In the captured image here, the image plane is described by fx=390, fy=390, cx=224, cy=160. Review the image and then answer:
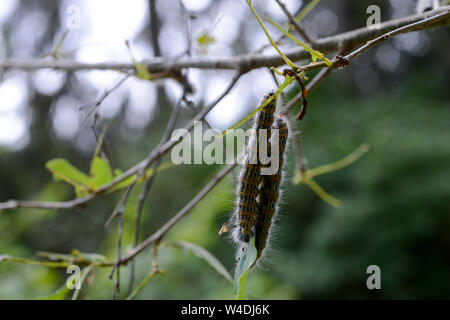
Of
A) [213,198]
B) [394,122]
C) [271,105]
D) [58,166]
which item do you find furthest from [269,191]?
[394,122]

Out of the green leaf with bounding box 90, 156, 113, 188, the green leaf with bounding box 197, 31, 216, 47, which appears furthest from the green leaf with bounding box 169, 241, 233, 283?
the green leaf with bounding box 197, 31, 216, 47

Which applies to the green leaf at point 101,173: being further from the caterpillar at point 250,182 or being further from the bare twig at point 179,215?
the caterpillar at point 250,182

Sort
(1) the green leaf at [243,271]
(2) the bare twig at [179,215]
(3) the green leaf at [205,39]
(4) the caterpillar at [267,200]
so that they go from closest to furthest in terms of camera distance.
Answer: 1. (1) the green leaf at [243,271]
2. (4) the caterpillar at [267,200]
3. (2) the bare twig at [179,215]
4. (3) the green leaf at [205,39]

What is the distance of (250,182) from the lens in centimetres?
71

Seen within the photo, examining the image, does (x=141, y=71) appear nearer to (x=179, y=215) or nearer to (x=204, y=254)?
(x=179, y=215)

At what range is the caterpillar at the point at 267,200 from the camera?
692mm

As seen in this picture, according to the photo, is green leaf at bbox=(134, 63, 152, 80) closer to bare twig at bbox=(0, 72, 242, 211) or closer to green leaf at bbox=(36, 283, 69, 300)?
bare twig at bbox=(0, 72, 242, 211)

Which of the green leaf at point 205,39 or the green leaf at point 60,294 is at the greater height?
the green leaf at point 205,39

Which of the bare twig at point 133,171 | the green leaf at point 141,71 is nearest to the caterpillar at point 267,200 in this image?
the bare twig at point 133,171

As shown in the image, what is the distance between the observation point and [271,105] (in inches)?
26.0

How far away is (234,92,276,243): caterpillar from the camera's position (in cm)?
66

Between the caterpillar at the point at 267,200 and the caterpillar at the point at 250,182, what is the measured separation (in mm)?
15

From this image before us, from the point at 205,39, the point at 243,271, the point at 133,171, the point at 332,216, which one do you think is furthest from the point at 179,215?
the point at 332,216

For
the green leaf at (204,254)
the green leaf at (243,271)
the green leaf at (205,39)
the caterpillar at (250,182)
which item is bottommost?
the green leaf at (243,271)
